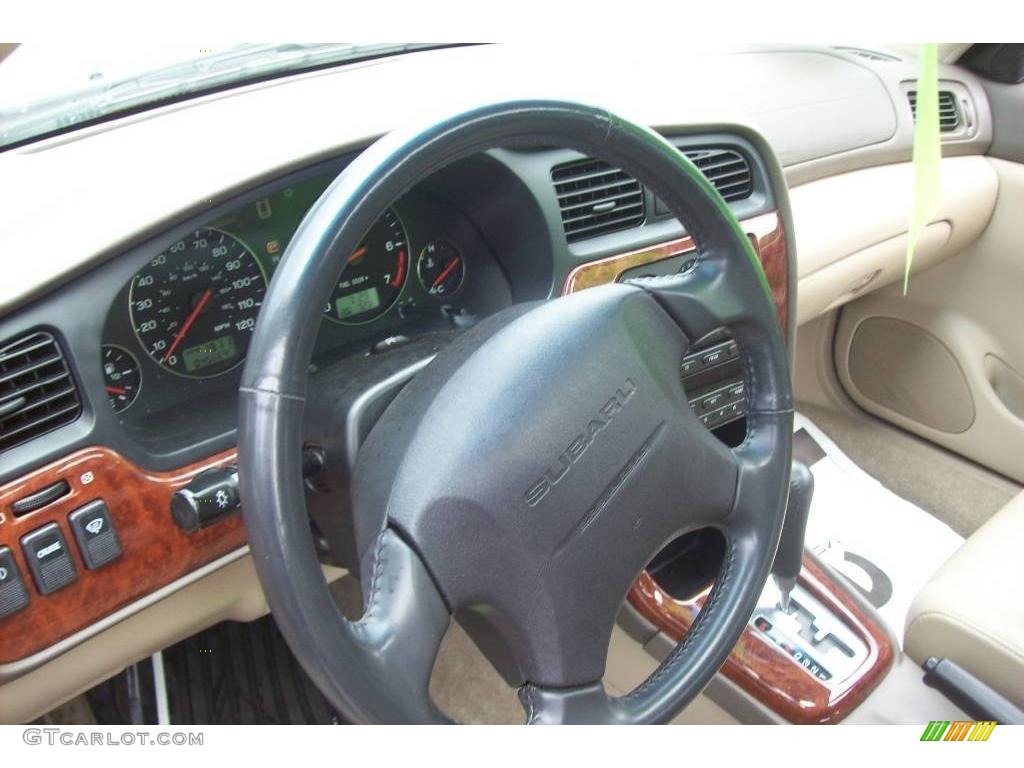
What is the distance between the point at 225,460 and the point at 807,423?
1.65m

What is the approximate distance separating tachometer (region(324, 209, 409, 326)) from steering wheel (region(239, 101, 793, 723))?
33cm

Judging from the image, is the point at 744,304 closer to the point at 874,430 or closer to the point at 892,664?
the point at 892,664

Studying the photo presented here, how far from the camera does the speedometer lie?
98cm

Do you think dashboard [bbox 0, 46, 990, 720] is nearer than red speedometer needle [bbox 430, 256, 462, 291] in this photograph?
Yes

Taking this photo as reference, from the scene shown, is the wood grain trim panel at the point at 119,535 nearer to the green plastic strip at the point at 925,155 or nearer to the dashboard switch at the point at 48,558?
the dashboard switch at the point at 48,558

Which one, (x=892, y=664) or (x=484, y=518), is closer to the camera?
(x=484, y=518)

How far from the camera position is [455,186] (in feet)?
3.78

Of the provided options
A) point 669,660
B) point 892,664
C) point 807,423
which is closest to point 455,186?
point 669,660

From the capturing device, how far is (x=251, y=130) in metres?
0.98

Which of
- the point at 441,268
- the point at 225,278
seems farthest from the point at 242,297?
the point at 441,268

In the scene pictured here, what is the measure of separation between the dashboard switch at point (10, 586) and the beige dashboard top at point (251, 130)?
217 mm

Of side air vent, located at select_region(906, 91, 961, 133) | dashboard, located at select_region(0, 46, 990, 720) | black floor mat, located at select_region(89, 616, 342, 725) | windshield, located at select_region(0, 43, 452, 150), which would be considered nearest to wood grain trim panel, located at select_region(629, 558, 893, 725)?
dashboard, located at select_region(0, 46, 990, 720)

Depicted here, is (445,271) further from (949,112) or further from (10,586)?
(949,112)
